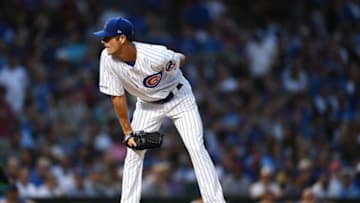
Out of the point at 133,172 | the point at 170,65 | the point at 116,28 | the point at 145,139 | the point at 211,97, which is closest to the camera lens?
the point at 116,28

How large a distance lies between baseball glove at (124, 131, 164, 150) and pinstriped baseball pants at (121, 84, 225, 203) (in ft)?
0.65

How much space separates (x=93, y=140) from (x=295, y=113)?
3250 mm

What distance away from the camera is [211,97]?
17625 millimetres

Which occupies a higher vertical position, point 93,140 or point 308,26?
point 308,26

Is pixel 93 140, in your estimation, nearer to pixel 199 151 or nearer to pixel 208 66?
pixel 208 66

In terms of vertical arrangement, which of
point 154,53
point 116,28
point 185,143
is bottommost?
point 185,143

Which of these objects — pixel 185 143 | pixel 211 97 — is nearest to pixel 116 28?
pixel 185 143

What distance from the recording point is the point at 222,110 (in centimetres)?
1747

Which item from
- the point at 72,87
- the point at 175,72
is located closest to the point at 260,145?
the point at 72,87

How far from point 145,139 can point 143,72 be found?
60 centimetres

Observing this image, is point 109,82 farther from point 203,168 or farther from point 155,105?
point 203,168

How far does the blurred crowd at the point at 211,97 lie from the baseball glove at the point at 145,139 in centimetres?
376

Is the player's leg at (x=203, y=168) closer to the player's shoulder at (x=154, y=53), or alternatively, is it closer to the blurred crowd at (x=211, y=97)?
the player's shoulder at (x=154, y=53)

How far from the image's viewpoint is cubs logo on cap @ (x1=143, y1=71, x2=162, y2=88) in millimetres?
10469
